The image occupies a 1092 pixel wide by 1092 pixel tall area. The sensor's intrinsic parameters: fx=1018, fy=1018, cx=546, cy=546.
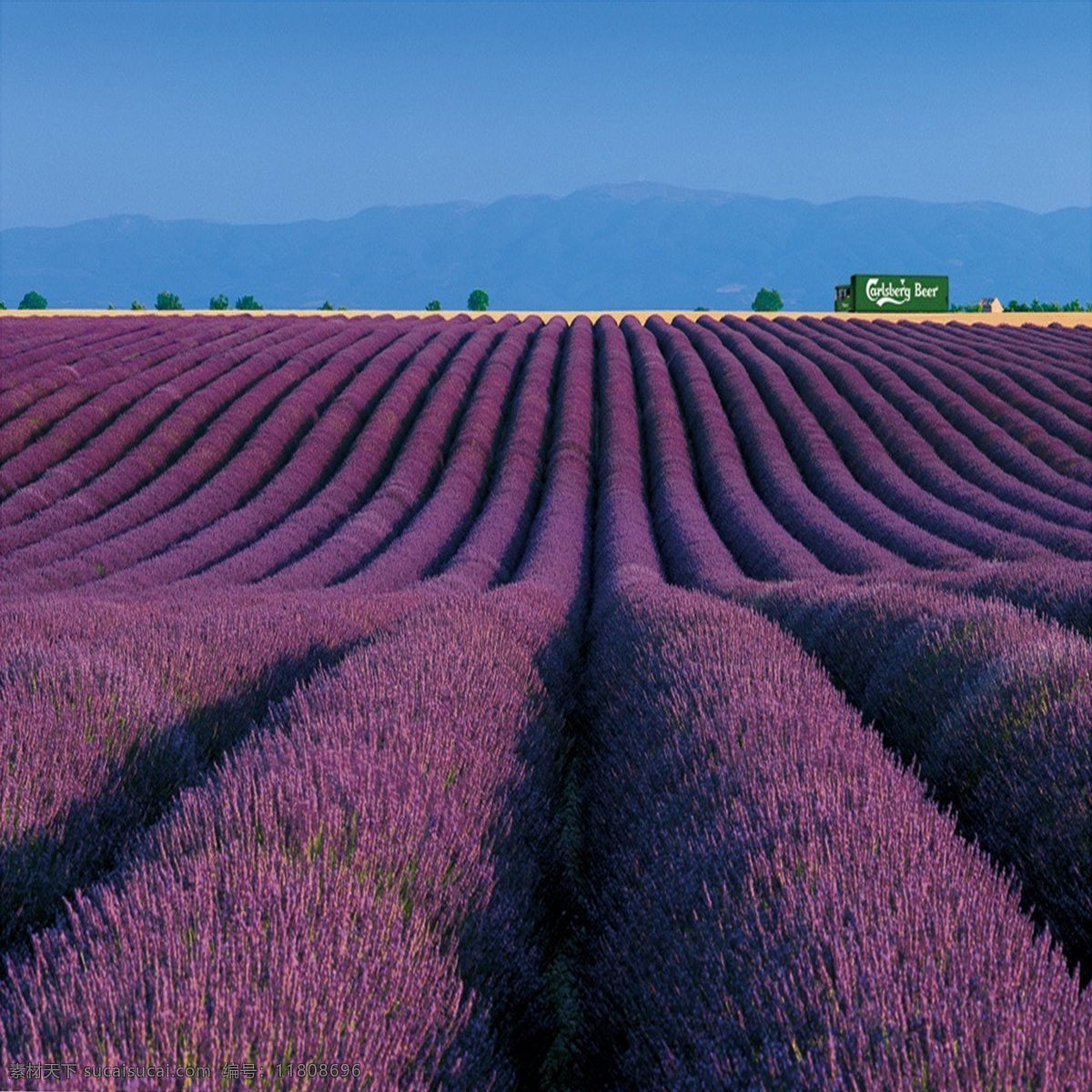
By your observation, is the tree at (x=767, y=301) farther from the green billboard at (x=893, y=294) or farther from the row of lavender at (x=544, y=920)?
the row of lavender at (x=544, y=920)

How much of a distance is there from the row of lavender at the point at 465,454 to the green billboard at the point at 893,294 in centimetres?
1864

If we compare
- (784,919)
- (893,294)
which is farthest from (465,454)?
(893,294)

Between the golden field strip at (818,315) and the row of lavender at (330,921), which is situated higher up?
the golden field strip at (818,315)

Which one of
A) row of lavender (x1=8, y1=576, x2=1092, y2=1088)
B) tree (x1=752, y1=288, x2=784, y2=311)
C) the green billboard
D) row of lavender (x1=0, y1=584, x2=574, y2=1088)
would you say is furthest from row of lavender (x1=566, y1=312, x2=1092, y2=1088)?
tree (x1=752, y1=288, x2=784, y2=311)

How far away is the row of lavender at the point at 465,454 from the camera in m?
12.5

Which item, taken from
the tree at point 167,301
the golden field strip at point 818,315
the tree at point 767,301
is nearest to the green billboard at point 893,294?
the golden field strip at point 818,315

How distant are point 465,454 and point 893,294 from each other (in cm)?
3462

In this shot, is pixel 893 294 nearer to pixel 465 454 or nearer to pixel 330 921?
pixel 465 454

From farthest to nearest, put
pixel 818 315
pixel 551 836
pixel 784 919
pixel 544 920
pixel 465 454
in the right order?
pixel 818 315, pixel 465 454, pixel 551 836, pixel 544 920, pixel 784 919

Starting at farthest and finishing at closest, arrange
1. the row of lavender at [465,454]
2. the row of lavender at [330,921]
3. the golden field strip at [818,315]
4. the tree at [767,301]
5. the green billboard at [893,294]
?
the tree at [767,301] → the green billboard at [893,294] → the golden field strip at [818,315] → the row of lavender at [465,454] → the row of lavender at [330,921]

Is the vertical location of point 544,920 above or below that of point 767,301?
below

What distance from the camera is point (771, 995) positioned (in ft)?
6.40

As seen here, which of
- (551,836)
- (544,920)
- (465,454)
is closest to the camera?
(544,920)

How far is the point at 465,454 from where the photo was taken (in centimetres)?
1862
